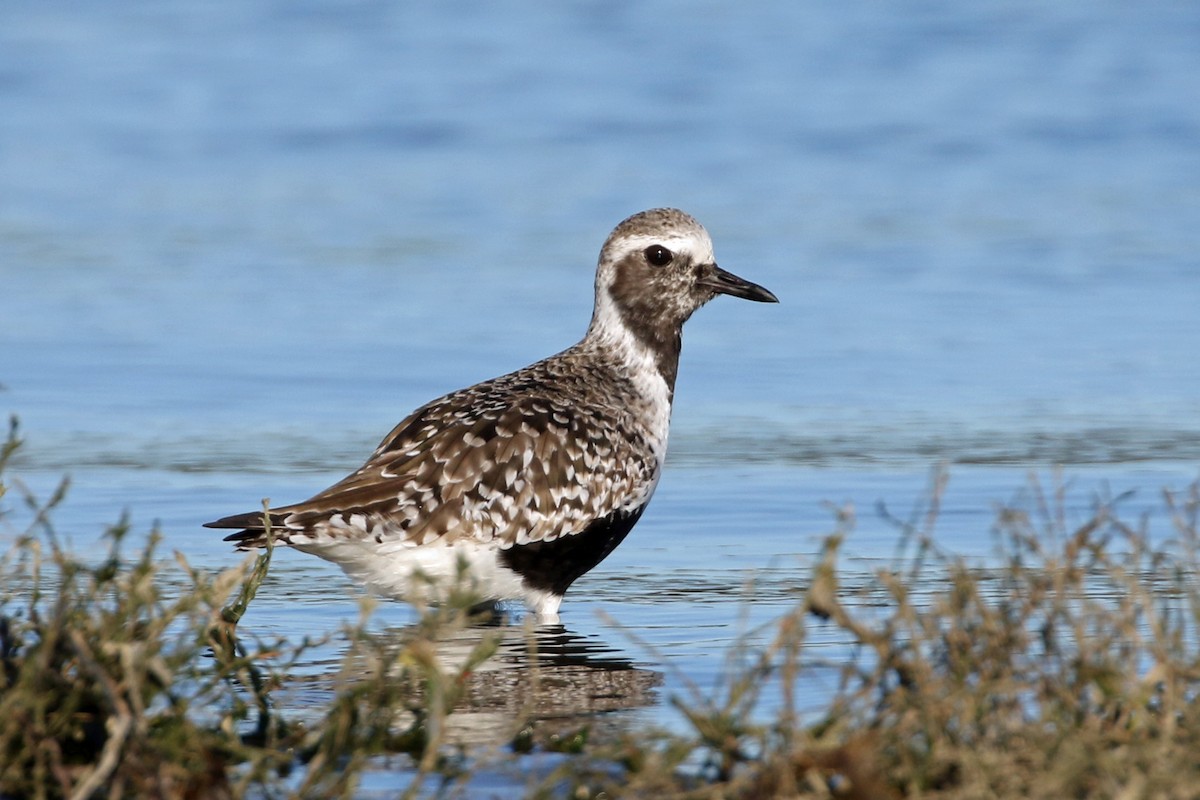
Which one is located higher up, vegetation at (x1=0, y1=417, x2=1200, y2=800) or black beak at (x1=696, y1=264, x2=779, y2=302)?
black beak at (x1=696, y1=264, x2=779, y2=302)

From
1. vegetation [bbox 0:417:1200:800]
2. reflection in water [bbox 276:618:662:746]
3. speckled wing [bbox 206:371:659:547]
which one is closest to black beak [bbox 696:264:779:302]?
speckled wing [bbox 206:371:659:547]

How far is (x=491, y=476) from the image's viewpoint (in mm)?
7637

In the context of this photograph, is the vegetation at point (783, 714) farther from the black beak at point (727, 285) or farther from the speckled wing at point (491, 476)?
the black beak at point (727, 285)

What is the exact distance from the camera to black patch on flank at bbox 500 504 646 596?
7715 millimetres

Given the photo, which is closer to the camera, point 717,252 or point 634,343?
point 634,343

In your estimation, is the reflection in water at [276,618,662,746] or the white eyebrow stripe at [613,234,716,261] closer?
the reflection in water at [276,618,662,746]

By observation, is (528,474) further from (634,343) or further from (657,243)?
(657,243)

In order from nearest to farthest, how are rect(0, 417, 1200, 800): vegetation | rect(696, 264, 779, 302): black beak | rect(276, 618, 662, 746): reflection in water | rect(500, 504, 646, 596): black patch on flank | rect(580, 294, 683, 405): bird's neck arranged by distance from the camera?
rect(0, 417, 1200, 800): vegetation → rect(276, 618, 662, 746): reflection in water → rect(500, 504, 646, 596): black patch on flank → rect(580, 294, 683, 405): bird's neck → rect(696, 264, 779, 302): black beak

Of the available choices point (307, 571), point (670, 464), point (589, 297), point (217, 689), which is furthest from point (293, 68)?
point (217, 689)

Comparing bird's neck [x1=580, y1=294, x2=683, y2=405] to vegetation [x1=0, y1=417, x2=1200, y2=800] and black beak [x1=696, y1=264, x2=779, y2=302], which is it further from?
vegetation [x1=0, y1=417, x2=1200, y2=800]

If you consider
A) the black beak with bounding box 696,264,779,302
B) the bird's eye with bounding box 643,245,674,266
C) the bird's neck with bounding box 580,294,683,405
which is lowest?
the bird's neck with bounding box 580,294,683,405

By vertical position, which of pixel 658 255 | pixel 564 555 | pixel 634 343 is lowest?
pixel 564 555

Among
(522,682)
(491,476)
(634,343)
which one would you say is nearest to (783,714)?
(522,682)

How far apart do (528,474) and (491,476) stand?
6.1 inches
